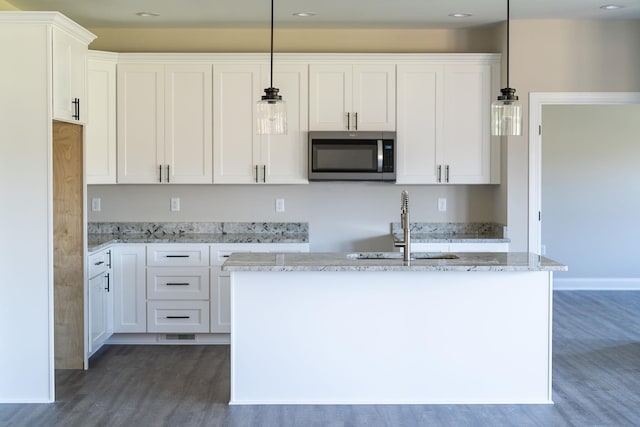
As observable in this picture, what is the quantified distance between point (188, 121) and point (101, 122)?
69 cm

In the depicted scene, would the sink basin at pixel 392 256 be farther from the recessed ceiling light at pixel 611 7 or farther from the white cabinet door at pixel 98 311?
the recessed ceiling light at pixel 611 7

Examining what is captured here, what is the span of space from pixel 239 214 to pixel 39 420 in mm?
2722

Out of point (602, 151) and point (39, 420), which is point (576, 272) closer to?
point (602, 151)

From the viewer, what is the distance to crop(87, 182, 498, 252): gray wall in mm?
6184

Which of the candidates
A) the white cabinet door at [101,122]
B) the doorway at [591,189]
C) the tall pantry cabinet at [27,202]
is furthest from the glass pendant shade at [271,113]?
the doorway at [591,189]

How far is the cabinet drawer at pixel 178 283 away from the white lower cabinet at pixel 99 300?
315mm

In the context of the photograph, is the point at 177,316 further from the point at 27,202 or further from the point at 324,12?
the point at 324,12

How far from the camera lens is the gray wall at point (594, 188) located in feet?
26.3

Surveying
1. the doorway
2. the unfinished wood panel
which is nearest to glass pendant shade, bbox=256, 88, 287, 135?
the unfinished wood panel

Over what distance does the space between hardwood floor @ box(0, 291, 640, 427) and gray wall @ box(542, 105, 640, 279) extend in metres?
2.51

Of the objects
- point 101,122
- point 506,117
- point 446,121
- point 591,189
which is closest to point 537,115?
point 446,121

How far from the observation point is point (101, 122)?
18.7 feet

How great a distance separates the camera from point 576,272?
26.4 ft

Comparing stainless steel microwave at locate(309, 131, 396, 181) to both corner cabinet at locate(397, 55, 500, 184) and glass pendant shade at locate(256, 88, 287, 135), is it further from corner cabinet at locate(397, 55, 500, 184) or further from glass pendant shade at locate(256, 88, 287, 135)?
glass pendant shade at locate(256, 88, 287, 135)
